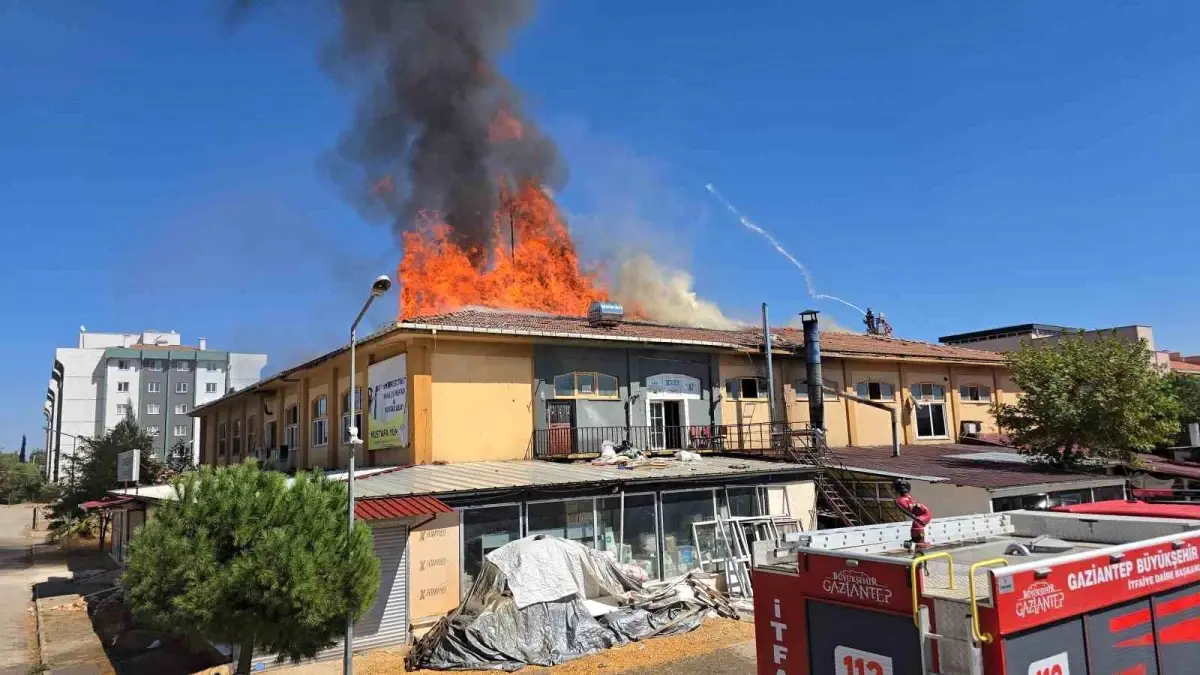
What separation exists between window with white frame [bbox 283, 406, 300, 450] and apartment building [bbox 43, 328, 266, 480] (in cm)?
7240

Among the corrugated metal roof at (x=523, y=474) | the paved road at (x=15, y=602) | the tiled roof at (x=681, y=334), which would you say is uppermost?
the tiled roof at (x=681, y=334)

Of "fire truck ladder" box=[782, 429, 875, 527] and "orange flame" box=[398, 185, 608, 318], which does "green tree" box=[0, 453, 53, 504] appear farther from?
"fire truck ladder" box=[782, 429, 875, 527]

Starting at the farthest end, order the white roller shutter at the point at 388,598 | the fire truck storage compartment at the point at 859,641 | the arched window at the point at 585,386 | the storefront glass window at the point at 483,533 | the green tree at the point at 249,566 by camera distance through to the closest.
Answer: the arched window at the point at 585,386, the storefront glass window at the point at 483,533, the white roller shutter at the point at 388,598, the green tree at the point at 249,566, the fire truck storage compartment at the point at 859,641

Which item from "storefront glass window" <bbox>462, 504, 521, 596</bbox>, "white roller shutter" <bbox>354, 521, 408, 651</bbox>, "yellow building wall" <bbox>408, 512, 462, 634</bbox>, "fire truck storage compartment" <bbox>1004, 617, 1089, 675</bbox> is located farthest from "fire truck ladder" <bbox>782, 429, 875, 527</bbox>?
"fire truck storage compartment" <bbox>1004, 617, 1089, 675</bbox>

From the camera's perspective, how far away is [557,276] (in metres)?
32.4

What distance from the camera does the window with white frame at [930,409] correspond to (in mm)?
30188

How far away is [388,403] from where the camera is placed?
67.7 ft

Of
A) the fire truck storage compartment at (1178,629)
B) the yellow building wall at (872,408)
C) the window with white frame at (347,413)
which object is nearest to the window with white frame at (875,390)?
the yellow building wall at (872,408)

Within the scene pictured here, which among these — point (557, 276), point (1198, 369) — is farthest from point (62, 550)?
point (1198, 369)

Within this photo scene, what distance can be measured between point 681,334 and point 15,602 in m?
22.1

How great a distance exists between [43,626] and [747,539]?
17843mm

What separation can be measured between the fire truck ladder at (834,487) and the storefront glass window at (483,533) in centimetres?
909

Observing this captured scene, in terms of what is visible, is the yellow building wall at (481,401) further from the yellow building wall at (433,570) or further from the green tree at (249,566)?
the green tree at (249,566)

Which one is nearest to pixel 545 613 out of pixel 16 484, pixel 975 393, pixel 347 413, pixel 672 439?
pixel 672 439
